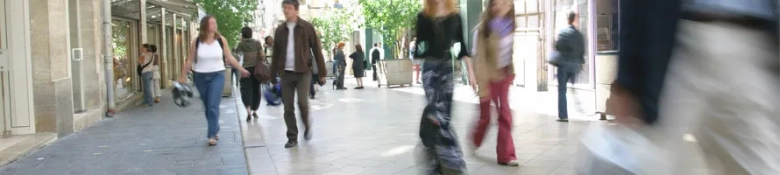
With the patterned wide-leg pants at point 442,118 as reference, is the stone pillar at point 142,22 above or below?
above

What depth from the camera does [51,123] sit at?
922 cm

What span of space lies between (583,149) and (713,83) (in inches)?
15.3

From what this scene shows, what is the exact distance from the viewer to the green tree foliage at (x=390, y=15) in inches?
984

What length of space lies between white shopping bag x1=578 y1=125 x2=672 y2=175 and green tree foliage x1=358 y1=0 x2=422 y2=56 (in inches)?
888

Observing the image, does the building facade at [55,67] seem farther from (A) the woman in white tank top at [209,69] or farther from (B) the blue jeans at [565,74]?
(B) the blue jeans at [565,74]

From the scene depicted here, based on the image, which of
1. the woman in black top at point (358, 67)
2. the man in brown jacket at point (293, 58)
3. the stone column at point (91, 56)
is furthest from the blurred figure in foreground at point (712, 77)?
the woman in black top at point (358, 67)

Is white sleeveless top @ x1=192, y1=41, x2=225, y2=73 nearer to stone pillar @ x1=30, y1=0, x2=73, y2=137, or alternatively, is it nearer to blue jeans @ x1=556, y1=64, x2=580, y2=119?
stone pillar @ x1=30, y1=0, x2=73, y2=137

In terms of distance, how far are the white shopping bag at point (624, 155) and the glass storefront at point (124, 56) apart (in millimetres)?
13828

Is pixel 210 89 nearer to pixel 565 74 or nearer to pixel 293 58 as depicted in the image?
pixel 293 58

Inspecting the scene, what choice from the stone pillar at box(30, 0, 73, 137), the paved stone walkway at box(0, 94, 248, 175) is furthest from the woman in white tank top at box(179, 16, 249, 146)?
the stone pillar at box(30, 0, 73, 137)

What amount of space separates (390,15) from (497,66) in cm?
1943

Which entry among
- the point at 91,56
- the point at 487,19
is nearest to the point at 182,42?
the point at 91,56

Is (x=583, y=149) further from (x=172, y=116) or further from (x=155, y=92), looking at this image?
(x=155, y=92)

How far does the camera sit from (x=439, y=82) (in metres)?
5.14
